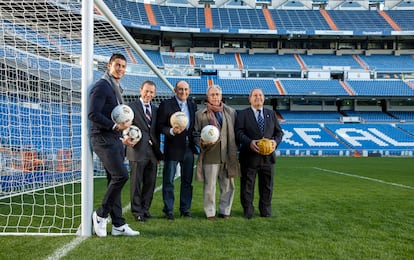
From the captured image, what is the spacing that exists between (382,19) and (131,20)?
2566 cm

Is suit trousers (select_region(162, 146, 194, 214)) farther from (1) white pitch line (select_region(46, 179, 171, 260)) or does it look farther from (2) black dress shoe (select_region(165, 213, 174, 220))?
(1) white pitch line (select_region(46, 179, 171, 260))

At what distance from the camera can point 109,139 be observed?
387 centimetres

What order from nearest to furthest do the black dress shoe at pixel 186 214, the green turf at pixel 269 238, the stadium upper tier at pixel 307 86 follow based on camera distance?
the green turf at pixel 269 238, the black dress shoe at pixel 186 214, the stadium upper tier at pixel 307 86

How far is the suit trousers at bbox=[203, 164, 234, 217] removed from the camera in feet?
16.4

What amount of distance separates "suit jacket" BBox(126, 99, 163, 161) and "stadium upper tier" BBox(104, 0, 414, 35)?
30.9 metres

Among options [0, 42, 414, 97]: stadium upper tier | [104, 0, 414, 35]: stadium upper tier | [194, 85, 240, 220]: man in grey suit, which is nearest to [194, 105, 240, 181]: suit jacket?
[194, 85, 240, 220]: man in grey suit

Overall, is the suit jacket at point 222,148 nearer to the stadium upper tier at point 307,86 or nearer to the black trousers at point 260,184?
the black trousers at point 260,184

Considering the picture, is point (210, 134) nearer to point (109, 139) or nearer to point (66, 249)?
point (109, 139)

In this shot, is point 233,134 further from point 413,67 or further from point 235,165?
point 413,67

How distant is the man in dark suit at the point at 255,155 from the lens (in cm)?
516

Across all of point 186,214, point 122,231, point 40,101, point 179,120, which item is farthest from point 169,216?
point 40,101

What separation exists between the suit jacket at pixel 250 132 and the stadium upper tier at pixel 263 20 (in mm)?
30976

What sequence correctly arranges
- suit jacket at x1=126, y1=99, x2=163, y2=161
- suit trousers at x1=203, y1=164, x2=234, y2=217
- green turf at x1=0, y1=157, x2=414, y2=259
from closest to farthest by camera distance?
green turf at x1=0, y1=157, x2=414, y2=259, suit jacket at x1=126, y1=99, x2=163, y2=161, suit trousers at x1=203, y1=164, x2=234, y2=217

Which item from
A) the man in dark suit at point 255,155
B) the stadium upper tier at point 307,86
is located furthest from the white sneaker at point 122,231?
the stadium upper tier at point 307,86
